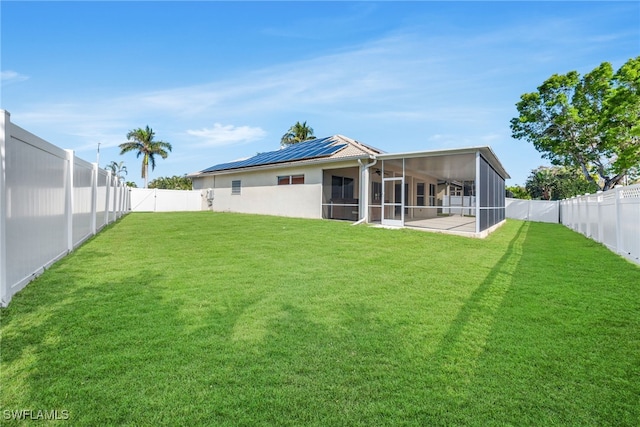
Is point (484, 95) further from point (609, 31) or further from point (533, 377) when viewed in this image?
point (533, 377)

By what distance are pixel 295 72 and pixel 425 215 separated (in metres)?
12.5

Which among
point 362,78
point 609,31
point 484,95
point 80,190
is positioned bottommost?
point 80,190

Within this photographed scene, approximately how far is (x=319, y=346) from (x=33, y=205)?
428 centimetres

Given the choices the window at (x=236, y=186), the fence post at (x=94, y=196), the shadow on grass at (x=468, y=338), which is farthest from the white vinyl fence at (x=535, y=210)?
the fence post at (x=94, y=196)

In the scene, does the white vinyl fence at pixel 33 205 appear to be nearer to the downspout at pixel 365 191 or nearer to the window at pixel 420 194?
the downspout at pixel 365 191

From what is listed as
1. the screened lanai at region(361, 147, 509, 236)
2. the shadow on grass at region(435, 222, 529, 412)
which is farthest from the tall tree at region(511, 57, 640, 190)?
the shadow on grass at region(435, 222, 529, 412)

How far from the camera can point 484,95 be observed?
13.0m

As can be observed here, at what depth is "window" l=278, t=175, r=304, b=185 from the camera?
15445 millimetres

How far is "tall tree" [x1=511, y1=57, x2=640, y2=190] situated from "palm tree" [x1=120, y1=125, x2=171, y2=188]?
36906mm

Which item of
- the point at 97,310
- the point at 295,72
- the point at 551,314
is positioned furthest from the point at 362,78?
the point at 97,310

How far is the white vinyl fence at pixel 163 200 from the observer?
23781mm

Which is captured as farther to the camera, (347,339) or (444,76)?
A: (444,76)

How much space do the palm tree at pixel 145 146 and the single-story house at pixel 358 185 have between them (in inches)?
797

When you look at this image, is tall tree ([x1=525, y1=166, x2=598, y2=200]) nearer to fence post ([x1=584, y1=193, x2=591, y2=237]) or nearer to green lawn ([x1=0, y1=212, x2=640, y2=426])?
fence post ([x1=584, y1=193, x2=591, y2=237])
